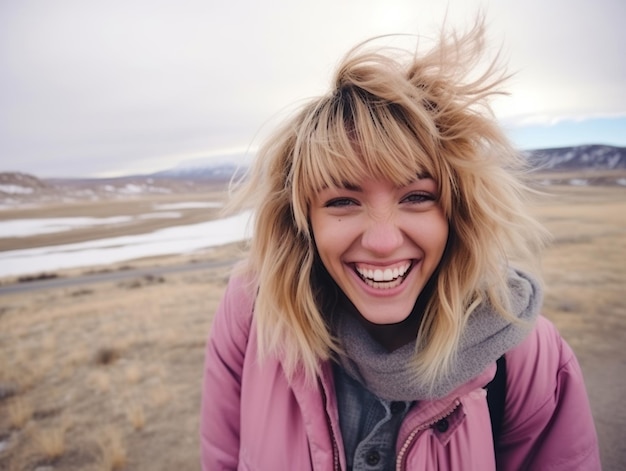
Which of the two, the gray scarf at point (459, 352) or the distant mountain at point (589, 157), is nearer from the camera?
the gray scarf at point (459, 352)

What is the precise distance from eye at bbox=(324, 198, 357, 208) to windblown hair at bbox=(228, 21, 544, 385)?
0.07 m

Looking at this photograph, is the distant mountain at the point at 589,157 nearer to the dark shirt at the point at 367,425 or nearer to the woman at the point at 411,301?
the woman at the point at 411,301

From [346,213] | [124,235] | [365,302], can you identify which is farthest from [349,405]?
[124,235]

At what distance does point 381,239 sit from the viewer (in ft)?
4.39

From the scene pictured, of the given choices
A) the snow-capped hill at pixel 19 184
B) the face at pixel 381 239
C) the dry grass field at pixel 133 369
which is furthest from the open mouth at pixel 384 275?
the snow-capped hill at pixel 19 184

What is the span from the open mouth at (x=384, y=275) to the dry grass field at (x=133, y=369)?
0.79 meters

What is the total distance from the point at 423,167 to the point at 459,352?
2.25 feet

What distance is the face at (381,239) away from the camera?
4.41 feet

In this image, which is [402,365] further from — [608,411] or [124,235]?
[124,235]

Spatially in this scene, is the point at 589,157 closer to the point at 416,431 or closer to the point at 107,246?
the point at 107,246

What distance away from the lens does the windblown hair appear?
52.5 inches

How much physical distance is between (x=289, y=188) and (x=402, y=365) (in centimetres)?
81

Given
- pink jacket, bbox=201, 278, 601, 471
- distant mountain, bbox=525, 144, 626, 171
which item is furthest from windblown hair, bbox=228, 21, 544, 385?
distant mountain, bbox=525, 144, 626, 171

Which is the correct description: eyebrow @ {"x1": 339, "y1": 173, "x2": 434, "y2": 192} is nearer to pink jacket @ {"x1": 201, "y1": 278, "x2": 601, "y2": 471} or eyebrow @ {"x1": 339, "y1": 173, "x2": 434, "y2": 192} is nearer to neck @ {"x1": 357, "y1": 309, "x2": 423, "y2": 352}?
neck @ {"x1": 357, "y1": 309, "x2": 423, "y2": 352}
